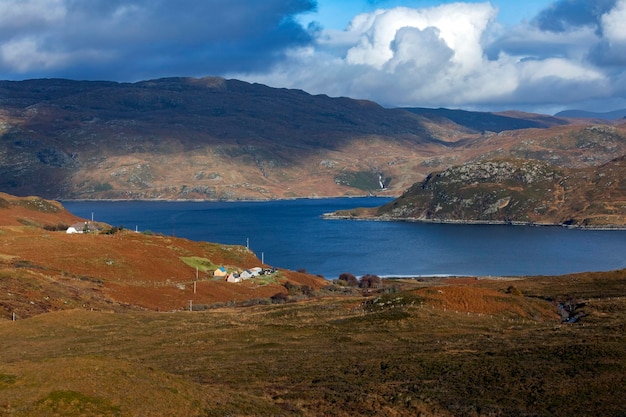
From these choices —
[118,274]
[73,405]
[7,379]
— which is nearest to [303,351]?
[7,379]

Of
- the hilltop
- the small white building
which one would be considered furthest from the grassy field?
the small white building

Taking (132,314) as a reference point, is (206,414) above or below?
above

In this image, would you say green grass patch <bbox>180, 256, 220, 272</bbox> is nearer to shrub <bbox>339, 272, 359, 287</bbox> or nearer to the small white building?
shrub <bbox>339, 272, 359, 287</bbox>

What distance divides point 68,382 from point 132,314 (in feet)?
153

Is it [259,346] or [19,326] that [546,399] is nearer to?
[259,346]

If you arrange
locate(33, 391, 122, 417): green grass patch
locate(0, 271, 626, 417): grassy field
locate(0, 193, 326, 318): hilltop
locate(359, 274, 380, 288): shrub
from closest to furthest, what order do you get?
locate(33, 391, 122, 417): green grass patch → locate(0, 271, 626, 417): grassy field → locate(0, 193, 326, 318): hilltop → locate(359, 274, 380, 288): shrub

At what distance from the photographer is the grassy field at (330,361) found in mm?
31125

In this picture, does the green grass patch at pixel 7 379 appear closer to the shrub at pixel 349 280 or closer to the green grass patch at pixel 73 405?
the green grass patch at pixel 73 405

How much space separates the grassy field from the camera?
3112cm

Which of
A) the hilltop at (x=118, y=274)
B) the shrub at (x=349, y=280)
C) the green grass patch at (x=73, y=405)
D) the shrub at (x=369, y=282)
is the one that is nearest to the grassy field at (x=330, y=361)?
the green grass patch at (x=73, y=405)

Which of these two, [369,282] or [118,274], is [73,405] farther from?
[369,282]

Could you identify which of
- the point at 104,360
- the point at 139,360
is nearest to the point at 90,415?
the point at 104,360

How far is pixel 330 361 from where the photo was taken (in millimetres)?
45031

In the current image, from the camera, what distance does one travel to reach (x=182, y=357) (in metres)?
48.1
